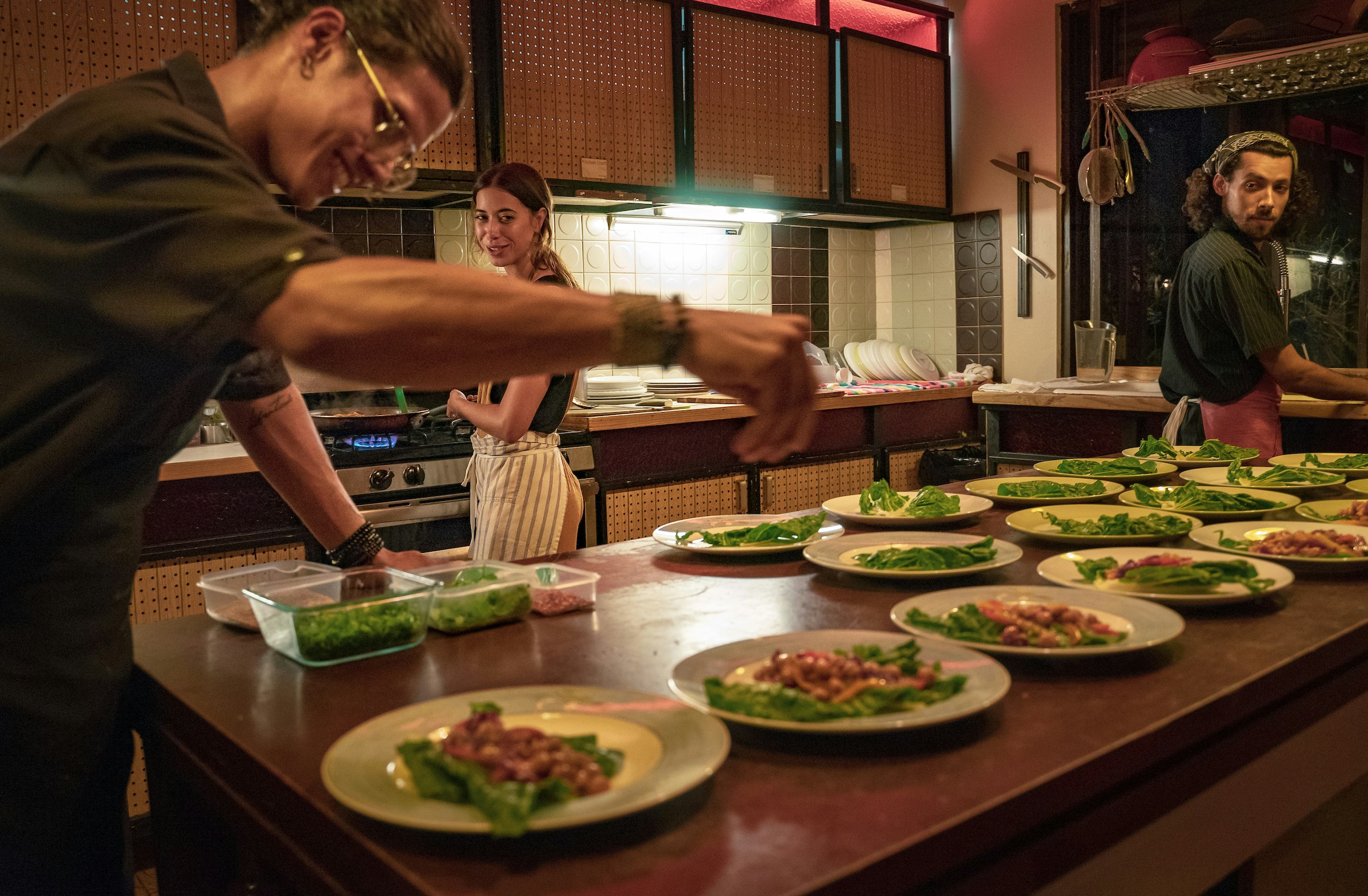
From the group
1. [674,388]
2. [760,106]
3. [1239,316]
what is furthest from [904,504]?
[760,106]

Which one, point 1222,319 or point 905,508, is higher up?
point 1222,319

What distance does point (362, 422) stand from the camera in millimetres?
3189

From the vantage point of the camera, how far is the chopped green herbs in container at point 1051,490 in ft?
6.40

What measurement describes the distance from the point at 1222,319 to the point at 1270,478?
1.03m

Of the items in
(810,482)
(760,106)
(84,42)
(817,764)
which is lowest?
(810,482)

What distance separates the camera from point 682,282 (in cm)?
468

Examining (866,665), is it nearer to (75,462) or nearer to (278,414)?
(75,462)

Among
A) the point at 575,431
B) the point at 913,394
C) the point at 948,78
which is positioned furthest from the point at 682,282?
the point at 948,78

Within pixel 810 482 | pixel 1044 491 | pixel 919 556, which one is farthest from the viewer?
pixel 810 482

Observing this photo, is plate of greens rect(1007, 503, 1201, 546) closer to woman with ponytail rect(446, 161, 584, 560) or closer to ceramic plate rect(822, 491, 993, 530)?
ceramic plate rect(822, 491, 993, 530)

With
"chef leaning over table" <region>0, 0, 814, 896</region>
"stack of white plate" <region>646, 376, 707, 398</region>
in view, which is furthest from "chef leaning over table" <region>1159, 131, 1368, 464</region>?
"chef leaning over table" <region>0, 0, 814, 896</region>

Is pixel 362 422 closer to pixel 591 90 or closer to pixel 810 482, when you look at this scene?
pixel 591 90

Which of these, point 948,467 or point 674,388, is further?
point 948,467

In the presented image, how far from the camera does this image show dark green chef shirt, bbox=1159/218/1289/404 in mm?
2877
